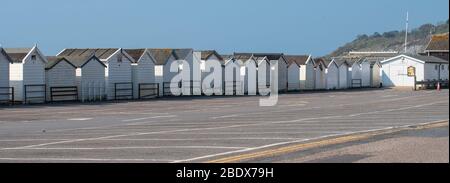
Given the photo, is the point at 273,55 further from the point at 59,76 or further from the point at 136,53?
the point at 59,76

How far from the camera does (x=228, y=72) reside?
209 ft

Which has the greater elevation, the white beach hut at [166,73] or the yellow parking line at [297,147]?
the white beach hut at [166,73]

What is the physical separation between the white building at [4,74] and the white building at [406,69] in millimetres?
54082

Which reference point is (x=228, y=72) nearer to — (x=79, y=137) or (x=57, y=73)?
(x=57, y=73)

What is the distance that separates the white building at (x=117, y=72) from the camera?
171ft

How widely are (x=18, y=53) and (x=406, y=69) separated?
53.5 meters

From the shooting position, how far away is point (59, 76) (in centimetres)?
4797

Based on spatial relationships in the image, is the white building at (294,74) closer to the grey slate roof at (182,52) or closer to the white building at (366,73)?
the white building at (366,73)

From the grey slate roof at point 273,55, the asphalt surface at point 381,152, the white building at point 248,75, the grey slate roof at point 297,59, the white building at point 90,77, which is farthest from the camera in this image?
the grey slate roof at point 297,59

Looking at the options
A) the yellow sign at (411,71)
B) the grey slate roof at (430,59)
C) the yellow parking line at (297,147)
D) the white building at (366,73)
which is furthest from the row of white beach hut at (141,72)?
the yellow parking line at (297,147)

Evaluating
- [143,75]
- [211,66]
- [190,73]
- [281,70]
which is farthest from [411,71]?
[143,75]
